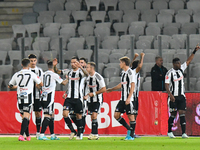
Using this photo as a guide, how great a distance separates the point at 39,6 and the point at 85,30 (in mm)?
3247

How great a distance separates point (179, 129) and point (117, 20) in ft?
22.1

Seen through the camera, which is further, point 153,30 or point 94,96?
point 153,30

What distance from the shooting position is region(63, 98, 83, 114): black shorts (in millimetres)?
10664

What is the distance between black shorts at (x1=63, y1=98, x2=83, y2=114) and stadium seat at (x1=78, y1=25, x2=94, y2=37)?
262 inches

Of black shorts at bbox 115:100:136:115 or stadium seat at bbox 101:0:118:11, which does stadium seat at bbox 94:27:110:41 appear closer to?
stadium seat at bbox 101:0:118:11

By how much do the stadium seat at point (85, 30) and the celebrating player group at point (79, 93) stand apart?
17.7 ft

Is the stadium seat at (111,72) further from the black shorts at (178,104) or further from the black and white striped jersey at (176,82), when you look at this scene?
the black shorts at (178,104)

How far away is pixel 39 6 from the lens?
63.8 ft

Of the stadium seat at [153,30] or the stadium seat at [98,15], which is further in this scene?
the stadium seat at [98,15]

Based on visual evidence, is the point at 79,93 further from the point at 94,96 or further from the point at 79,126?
the point at 79,126

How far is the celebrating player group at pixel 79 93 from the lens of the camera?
1036 cm

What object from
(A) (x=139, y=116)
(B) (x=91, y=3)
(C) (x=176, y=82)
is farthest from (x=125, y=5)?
(C) (x=176, y=82)

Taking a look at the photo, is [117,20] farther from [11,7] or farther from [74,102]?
[74,102]

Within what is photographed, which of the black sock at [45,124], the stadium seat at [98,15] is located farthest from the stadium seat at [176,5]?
the black sock at [45,124]
